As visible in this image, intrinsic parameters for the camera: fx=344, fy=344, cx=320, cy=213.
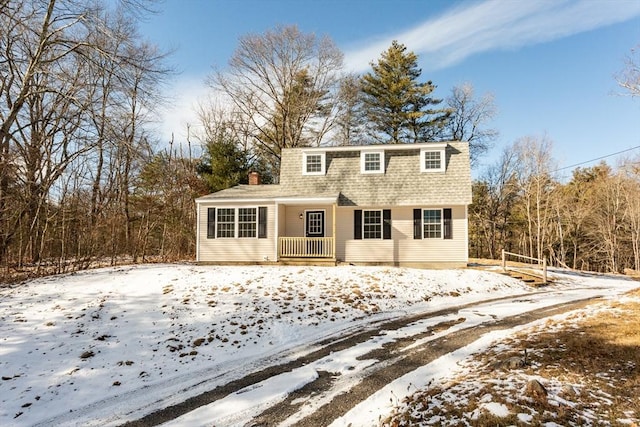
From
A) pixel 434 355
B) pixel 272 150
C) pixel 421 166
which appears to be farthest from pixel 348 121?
pixel 434 355

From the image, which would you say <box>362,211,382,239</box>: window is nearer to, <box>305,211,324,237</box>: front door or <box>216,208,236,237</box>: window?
<box>305,211,324,237</box>: front door

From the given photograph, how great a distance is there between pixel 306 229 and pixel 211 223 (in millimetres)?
4414

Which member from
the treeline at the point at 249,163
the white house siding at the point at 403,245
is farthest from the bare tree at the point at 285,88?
the white house siding at the point at 403,245

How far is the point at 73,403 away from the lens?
5.07 m

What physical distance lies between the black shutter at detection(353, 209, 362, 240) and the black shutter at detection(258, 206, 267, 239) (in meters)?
4.12

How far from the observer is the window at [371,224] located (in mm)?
15883

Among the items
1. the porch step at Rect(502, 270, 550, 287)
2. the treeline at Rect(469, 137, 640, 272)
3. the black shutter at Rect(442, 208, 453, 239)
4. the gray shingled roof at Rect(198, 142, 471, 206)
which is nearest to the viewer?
the porch step at Rect(502, 270, 550, 287)

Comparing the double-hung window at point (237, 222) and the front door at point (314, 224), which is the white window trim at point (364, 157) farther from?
the double-hung window at point (237, 222)

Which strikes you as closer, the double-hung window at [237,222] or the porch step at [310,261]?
the porch step at [310,261]

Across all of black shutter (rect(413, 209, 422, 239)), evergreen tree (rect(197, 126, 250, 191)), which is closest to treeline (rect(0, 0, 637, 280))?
evergreen tree (rect(197, 126, 250, 191))

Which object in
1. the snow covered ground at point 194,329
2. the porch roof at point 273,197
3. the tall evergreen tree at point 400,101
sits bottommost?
the snow covered ground at point 194,329

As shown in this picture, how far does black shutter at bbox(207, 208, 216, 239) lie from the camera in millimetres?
15867

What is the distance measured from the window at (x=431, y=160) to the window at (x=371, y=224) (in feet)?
10.4

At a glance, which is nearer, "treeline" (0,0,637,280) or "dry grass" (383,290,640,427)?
"dry grass" (383,290,640,427)
